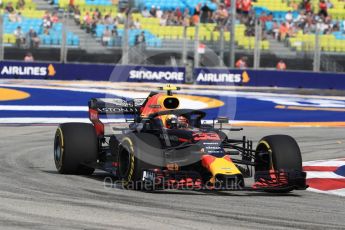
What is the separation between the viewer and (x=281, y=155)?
1108 centimetres

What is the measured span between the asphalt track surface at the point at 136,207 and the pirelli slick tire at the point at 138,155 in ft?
0.66

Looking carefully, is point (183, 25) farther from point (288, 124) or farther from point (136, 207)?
point (136, 207)

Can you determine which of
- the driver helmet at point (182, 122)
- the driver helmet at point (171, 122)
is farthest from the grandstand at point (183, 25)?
the driver helmet at point (171, 122)

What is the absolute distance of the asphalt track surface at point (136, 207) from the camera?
8469 mm

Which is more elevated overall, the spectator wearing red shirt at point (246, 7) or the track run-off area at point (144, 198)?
the spectator wearing red shirt at point (246, 7)

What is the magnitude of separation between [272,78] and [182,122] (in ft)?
82.8

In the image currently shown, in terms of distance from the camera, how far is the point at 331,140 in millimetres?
19031

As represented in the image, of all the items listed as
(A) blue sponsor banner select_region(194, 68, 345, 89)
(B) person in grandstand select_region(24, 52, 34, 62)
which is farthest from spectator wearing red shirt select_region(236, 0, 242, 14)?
(B) person in grandstand select_region(24, 52, 34, 62)

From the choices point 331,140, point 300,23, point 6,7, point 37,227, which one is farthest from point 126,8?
point 37,227

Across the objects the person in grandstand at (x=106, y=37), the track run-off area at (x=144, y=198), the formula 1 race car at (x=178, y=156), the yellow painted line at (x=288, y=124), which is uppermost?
the person in grandstand at (x=106, y=37)

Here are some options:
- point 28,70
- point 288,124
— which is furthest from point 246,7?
point 288,124

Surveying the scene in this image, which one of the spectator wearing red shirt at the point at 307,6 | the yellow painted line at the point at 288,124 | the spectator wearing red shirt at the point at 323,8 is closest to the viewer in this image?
the yellow painted line at the point at 288,124

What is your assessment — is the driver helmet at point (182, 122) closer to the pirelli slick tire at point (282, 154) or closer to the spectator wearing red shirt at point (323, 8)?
the pirelli slick tire at point (282, 154)

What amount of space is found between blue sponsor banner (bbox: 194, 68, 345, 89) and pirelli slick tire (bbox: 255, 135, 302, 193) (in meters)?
24.6
